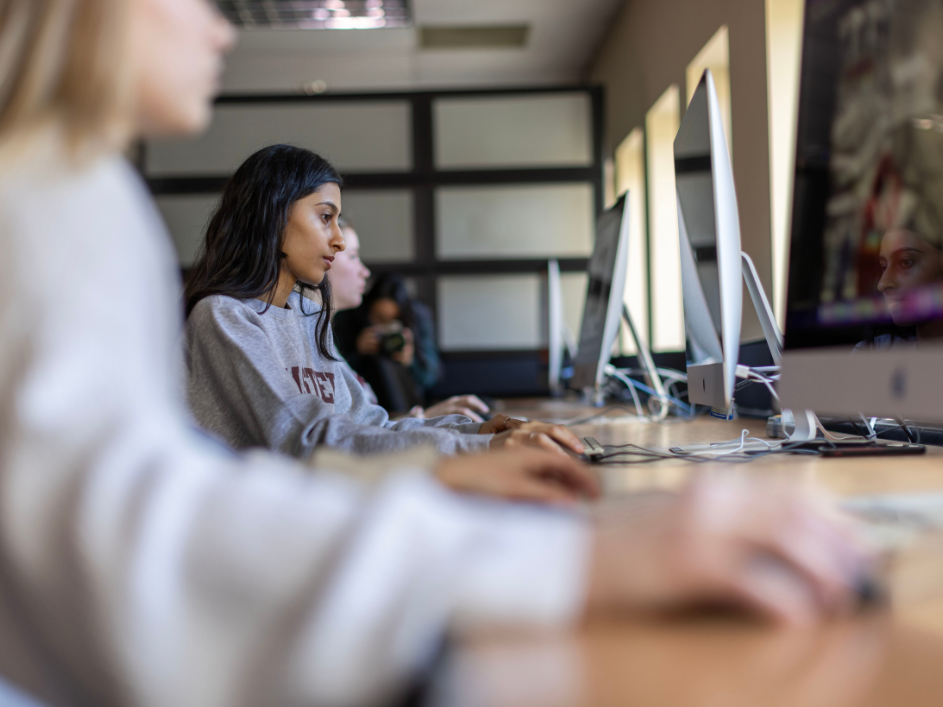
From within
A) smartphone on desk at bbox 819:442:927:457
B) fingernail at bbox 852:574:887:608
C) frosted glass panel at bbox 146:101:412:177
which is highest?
frosted glass panel at bbox 146:101:412:177

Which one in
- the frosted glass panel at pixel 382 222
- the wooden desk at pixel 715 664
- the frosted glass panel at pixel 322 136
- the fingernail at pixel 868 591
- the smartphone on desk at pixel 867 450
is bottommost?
the smartphone on desk at pixel 867 450

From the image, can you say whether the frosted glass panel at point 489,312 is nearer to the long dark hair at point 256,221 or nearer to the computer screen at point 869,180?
the long dark hair at point 256,221

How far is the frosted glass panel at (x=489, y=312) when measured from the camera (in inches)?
191

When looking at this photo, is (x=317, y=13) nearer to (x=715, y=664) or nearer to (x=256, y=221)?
(x=256, y=221)

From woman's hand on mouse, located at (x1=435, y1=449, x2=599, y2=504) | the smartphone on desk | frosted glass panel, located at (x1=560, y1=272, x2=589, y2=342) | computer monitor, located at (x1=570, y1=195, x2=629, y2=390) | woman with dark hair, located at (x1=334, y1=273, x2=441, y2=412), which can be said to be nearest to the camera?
woman's hand on mouse, located at (x1=435, y1=449, x2=599, y2=504)

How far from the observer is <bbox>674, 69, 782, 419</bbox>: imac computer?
1.04m

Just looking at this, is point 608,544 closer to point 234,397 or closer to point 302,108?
point 234,397

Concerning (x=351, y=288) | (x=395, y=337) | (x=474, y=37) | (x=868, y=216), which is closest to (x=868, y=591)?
(x=868, y=216)

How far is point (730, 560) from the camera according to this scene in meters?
0.34

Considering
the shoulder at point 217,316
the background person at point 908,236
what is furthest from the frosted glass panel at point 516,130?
the background person at point 908,236

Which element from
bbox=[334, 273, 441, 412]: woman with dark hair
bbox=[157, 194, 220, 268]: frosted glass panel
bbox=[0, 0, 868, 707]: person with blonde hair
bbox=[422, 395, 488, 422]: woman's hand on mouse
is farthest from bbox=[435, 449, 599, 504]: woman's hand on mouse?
bbox=[157, 194, 220, 268]: frosted glass panel

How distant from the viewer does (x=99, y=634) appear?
0.32 meters

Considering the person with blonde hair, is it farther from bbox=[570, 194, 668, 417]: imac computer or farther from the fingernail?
bbox=[570, 194, 668, 417]: imac computer

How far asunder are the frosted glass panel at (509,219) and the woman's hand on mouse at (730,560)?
4576mm
